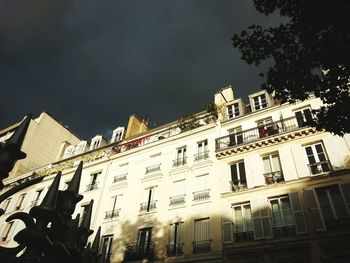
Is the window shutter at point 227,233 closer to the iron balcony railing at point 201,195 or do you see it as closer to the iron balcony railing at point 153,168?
the iron balcony railing at point 201,195

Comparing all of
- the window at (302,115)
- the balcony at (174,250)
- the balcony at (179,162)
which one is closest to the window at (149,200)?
the balcony at (179,162)

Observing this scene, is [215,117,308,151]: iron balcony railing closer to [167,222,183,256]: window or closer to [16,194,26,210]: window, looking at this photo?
[167,222,183,256]: window

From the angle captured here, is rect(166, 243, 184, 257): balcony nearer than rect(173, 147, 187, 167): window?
Yes

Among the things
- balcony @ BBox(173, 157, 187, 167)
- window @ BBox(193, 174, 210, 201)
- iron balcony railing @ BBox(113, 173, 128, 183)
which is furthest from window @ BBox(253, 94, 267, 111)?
iron balcony railing @ BBox(113, 173, 128, 183)

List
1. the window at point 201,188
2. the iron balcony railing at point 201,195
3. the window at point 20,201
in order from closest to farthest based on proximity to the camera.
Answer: the iron balcony railing at point 201,195 < the window at point 201,188 < the window at point 20,201

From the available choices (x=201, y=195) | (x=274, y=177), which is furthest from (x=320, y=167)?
(x=201, y=195)

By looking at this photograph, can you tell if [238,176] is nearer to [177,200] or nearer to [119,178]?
[177,200]

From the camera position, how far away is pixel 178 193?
18.9m

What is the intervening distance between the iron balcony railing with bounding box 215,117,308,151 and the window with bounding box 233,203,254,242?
4.19m

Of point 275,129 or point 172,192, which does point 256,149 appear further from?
point 172,192

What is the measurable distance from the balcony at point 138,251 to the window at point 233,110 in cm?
1103

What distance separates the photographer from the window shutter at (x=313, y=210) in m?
13.4

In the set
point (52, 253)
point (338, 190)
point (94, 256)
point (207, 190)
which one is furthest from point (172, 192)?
point (52, 253)

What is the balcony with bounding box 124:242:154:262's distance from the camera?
16719mm
